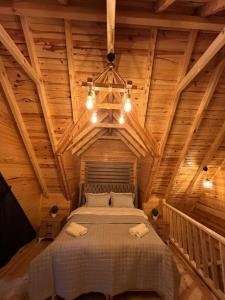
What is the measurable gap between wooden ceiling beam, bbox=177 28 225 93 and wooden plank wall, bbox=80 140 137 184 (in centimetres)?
221

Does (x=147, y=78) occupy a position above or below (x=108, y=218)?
above

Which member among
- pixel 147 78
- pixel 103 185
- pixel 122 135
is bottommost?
pixel 103 185

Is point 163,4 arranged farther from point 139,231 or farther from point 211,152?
point 211,152

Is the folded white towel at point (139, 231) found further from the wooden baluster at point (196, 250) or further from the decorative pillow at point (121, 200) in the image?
the decorative pillow at point (121, 200)

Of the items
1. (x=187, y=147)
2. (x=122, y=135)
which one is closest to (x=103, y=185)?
(x=122, y=135)

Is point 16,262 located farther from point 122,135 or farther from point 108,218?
point 122,135

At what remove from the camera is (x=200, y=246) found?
2969 millimetres

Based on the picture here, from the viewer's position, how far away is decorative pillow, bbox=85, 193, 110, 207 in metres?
4.09

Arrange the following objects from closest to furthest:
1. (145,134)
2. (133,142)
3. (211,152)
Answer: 1. (145,134)
2. (211,152)
3. (133,142)

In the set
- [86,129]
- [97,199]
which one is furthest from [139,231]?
[86,129]

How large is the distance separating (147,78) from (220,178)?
9.83 feet

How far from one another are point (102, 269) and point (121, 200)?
2.08 meters

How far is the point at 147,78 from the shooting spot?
2568 mm

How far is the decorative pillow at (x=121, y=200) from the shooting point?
4.13 metres
